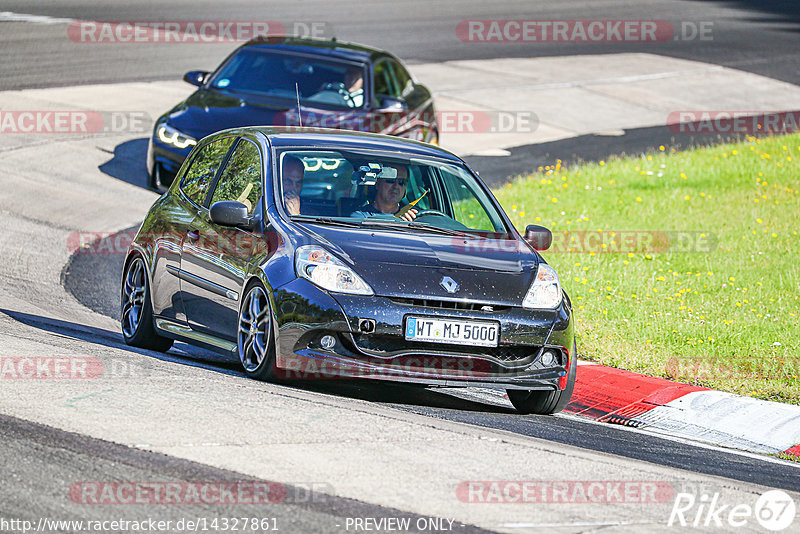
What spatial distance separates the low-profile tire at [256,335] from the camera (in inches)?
302

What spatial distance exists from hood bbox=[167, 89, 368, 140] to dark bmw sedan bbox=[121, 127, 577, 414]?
5128 mm

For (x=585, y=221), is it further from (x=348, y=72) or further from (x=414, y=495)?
(x=414, y=495)

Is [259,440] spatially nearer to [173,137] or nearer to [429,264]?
[429,264]

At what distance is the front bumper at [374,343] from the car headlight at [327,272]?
5cm

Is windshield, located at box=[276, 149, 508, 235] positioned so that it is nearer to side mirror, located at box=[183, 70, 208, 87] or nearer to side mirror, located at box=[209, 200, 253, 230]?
side mirror, located at box=[209, 200, 253, 230]

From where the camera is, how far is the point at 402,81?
17.5m

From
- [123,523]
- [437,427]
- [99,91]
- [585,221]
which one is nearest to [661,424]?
[437,427]

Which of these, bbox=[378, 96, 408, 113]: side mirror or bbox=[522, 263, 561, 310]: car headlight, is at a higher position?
bbox=[522, 263, 561, 310]: car headlight

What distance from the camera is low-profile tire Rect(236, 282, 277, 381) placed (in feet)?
25.2

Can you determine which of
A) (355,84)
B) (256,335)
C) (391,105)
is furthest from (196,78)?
(256,335)

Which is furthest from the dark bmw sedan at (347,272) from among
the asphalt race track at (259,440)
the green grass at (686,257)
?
the green grass at (686,257)

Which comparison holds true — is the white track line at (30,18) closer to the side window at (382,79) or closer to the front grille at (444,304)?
the side window at (382,79)

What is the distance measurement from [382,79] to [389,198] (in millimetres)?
8116

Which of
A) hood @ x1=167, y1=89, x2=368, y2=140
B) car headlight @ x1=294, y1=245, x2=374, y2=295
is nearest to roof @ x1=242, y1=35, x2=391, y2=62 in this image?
hood @ x1=167, y1=89, x2=368, y2=140
